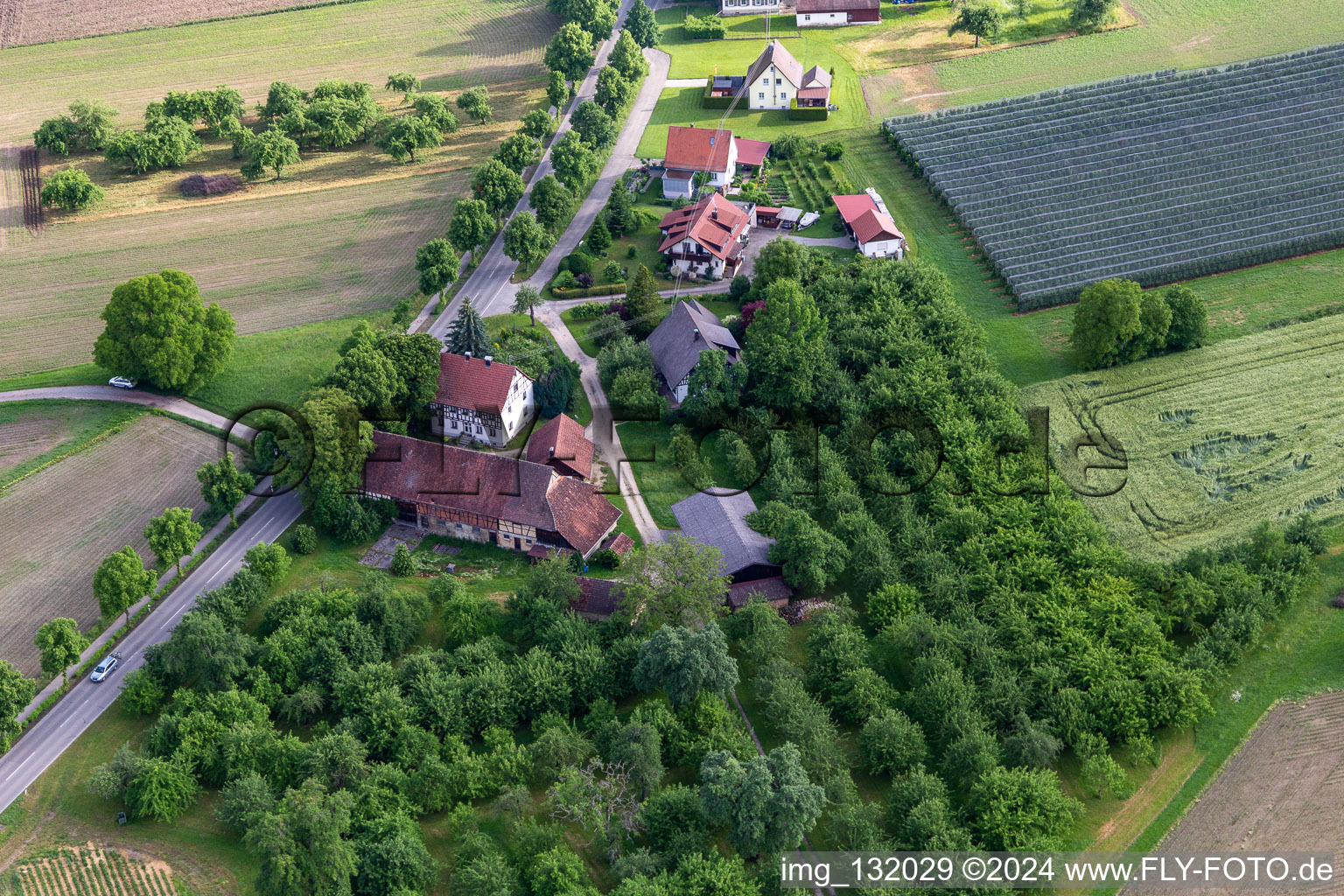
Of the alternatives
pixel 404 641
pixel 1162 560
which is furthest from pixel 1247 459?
pixel 404 641

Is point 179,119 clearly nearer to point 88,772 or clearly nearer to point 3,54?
point 3,54

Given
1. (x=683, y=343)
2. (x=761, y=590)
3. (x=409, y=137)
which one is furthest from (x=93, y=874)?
(x=409, y=137)

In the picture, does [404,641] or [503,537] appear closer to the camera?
[404,641]

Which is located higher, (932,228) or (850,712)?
(932,228)

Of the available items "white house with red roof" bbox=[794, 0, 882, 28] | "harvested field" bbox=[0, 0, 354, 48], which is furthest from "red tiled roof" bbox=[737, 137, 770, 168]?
"harvested field" bbox=[0, 0, 354, 48]

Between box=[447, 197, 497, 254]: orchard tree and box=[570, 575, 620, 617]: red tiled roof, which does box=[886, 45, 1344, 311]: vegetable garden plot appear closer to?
box=[447, 197, 497, 254]: orchard tree

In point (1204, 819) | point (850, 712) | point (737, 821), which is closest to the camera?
point (737, 821)

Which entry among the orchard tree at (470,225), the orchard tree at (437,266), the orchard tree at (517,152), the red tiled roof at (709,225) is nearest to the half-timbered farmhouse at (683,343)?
the red tiled roof at (709,225)
